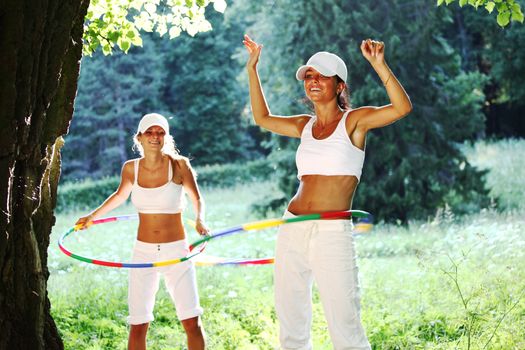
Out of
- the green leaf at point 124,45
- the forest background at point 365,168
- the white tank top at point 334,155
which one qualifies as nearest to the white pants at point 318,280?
the white tank top at point 334,155

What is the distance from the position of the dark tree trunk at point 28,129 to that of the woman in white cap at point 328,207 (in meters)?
1.28

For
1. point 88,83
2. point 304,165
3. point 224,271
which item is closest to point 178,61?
point 88,83

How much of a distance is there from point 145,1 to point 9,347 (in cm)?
361

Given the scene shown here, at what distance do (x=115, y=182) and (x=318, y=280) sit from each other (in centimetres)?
2058

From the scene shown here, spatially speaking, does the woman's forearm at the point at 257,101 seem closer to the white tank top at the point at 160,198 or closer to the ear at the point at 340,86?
the ear at the point at 340,86

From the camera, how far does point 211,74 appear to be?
2930cm

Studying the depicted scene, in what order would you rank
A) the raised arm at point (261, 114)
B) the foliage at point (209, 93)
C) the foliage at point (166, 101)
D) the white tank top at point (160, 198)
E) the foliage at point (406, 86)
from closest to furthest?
the raised arm at point (261, 114), the white tank top at point (160, 198), the foliage at point (406, 86), the foliage at point (166, 101), the foliage at point (209, 93)

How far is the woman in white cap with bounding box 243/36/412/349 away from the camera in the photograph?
4441 mm

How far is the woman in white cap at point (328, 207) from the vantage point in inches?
175

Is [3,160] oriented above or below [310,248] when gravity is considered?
above

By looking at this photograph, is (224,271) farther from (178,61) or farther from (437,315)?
(178,61)

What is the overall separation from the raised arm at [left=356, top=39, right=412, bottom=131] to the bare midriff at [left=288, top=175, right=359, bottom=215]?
36 cm

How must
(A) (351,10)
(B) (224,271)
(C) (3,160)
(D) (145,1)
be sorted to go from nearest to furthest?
(C) (3,160)
(D) (145,1)
(B) (224,271)
(A) (351,10)

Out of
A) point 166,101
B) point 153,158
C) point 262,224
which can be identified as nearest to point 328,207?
point 262,224
